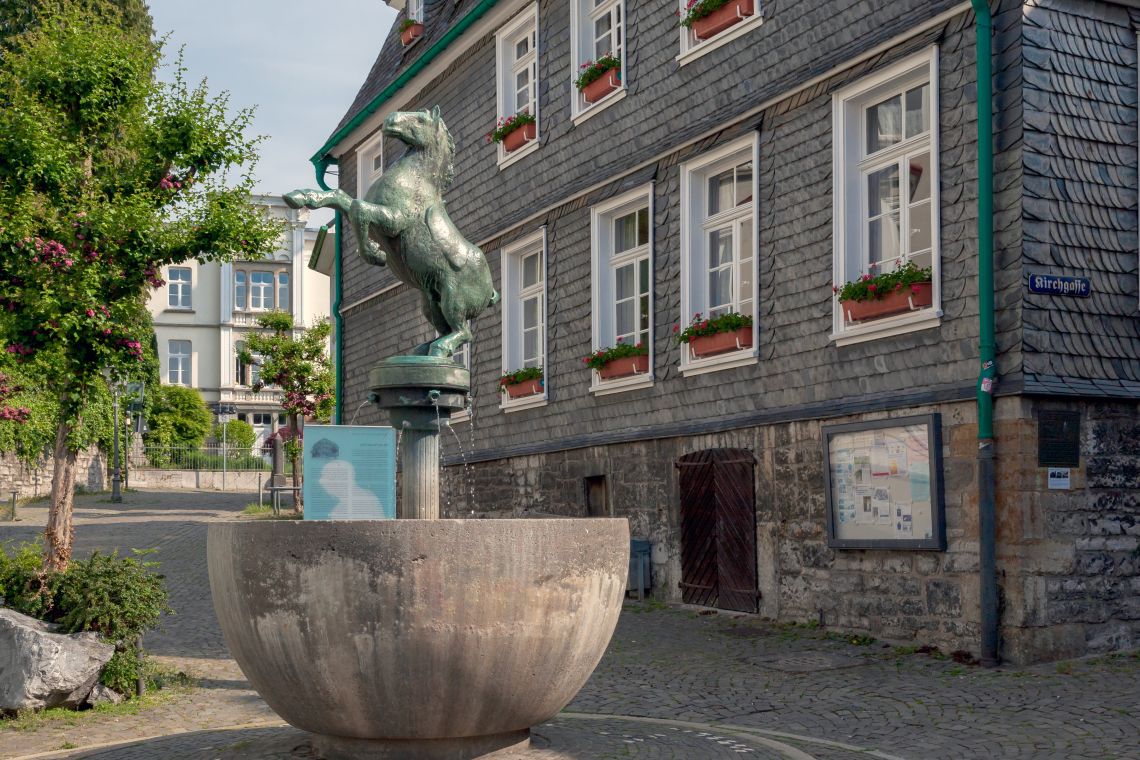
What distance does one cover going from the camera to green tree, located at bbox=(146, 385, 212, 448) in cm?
5238

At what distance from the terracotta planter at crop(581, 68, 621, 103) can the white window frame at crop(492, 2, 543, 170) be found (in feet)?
5.30

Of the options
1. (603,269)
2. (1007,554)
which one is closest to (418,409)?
(1007,554)

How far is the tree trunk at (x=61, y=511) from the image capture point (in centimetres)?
1091

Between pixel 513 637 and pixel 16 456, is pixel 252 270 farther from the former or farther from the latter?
pixel 513 637

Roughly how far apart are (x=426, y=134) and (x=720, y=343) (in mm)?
6098

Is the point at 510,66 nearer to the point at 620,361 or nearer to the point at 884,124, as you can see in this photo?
the point at 620,361

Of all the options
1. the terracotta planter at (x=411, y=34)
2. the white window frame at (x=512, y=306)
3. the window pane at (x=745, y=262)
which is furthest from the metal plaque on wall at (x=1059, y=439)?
the terracotta planter at (x=411, y=34)

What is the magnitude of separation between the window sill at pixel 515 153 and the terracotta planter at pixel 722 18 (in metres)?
3.68

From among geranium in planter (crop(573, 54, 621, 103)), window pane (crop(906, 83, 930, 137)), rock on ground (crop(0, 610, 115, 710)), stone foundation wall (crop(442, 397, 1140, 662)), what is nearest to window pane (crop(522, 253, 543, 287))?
geranium in planter (crop(573, 54, 621, 103))

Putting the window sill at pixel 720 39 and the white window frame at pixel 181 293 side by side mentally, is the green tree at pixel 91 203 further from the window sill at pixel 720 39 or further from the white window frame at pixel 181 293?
the white window frame at pixel 181 293

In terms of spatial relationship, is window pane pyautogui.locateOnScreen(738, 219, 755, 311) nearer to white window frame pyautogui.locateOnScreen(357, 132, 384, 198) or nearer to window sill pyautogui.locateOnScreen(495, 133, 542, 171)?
window sill pyautogui.locateOnScreen(495, 133, 542, 171)

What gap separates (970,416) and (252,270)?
2136 inches

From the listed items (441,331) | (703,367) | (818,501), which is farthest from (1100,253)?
(441,331)

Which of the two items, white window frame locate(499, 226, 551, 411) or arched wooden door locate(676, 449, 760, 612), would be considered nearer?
arched wooden door locate(676, 449, 760, 612)
